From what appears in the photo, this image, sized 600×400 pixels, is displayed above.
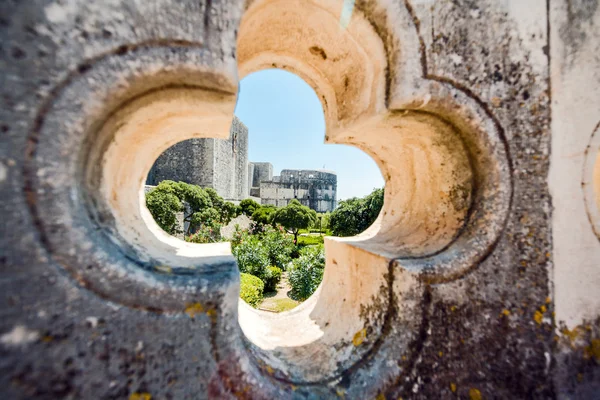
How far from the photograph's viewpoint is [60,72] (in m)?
0.62

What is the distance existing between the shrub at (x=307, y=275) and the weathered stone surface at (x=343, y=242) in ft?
13.8

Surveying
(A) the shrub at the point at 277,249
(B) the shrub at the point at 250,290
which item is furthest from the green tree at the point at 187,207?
(B) the shrub at the point at 250,290

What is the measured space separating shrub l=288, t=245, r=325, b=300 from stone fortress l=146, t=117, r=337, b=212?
843cm

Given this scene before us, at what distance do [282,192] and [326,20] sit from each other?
2166 cm

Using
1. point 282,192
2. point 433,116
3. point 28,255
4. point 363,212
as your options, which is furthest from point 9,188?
point 282,192

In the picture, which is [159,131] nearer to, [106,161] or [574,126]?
[106,161]

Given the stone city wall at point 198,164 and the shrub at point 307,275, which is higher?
the stone city wall at point 198,164

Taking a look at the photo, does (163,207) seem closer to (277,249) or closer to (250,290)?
(277,249)

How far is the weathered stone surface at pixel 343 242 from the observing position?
2.02ft

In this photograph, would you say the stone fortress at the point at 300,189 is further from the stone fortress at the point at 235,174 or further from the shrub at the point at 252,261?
the shrub at the point at 252,261

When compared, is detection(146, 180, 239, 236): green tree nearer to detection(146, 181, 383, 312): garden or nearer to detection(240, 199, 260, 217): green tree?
detection(146, 181, 383, 312): garden

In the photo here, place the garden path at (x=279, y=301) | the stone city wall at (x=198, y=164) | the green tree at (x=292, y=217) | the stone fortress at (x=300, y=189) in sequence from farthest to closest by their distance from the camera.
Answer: the stone fortress at (x=300, y=189), the stone city wall at (x=198, y=164), the green tree at (x=292, y=217), the garden path at (x=279, y=301)

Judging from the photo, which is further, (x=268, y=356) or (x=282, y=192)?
(x=282, y=192)

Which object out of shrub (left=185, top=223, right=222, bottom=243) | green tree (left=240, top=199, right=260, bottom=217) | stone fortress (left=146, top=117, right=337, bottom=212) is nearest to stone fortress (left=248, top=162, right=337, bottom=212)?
stone fortress (left=146, top=117, right=337, bottom=212)
